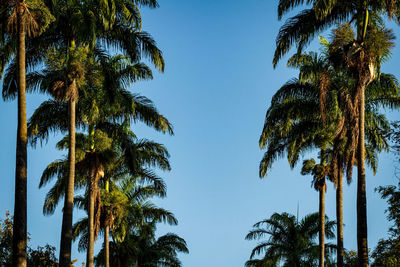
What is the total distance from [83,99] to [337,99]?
37.9 ft

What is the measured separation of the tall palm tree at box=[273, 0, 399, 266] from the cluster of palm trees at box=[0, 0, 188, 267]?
550 cm

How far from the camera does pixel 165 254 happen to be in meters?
42.1

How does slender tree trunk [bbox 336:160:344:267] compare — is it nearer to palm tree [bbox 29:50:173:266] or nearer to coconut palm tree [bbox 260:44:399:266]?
coconut palm tree [bbox 260:44:399:266]

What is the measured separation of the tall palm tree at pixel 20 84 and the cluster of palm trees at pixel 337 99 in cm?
820

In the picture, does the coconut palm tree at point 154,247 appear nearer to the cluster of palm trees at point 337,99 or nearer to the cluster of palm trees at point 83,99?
the cluster of palm trees at point 83,99

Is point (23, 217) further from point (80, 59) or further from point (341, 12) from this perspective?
point (341, 12)

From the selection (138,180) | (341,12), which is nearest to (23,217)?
(341,12)

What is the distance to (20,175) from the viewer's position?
51.4 ft

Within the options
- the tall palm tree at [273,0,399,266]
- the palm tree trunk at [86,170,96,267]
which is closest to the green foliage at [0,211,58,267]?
the palm tree trunk at [86,170,96,267]

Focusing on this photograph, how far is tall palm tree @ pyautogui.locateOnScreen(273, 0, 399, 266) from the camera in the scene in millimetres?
17328

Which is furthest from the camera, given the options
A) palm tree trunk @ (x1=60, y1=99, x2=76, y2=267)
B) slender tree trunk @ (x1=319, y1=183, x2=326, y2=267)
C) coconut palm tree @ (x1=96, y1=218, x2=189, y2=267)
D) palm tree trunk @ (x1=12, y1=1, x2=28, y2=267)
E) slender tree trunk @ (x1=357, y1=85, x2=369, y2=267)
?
coconut palm tree @ (x1=96, y1=218, x2=189, y2=267)

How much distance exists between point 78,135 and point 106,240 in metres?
5.48

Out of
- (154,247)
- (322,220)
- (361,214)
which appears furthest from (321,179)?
(154,247)

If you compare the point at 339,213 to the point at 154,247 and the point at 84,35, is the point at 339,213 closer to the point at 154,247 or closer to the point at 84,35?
the point at 84,35
